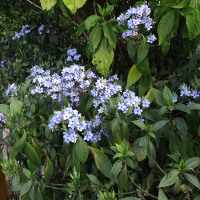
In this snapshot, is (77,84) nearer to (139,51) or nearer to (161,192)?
(139,51)

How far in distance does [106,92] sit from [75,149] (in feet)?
1.14

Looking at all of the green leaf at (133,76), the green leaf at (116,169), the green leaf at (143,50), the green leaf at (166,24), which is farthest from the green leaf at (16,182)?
the green leaf at (166,24)

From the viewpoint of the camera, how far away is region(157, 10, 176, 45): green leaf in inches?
72.6

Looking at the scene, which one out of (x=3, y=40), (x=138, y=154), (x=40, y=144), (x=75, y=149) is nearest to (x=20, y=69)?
(x=3, y=40)

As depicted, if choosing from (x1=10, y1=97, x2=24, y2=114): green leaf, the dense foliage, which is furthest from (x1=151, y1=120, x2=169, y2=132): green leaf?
(x1=10, y1=97, x2=24, y2=114): green leaf

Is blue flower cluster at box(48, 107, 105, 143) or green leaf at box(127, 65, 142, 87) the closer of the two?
blue flower cluster at box(48, 107, 105, 143)

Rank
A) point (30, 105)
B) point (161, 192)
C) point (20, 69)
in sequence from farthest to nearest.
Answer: point (20, 69) → point (30, 105) → point (161, 192)

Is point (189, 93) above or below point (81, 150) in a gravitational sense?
above

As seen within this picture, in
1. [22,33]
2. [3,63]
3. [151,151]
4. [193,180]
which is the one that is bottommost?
[193,180]

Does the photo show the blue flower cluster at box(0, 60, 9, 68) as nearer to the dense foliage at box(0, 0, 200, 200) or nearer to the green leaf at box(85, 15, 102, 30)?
the dense foliage at box(0, 0, 200, 200)

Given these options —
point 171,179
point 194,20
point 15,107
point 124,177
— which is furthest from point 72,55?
point 171,179

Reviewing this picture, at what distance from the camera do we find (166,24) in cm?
186

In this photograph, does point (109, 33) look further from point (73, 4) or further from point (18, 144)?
point (18, 144)

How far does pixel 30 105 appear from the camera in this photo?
1.97 metres
